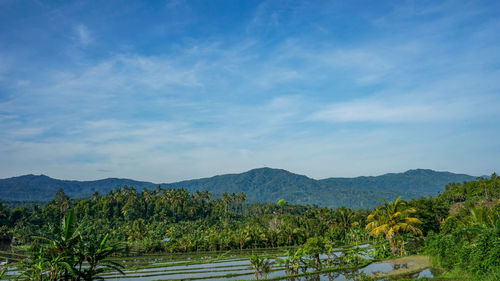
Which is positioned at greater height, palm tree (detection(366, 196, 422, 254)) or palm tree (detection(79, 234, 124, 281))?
palm tree (detection(79, 234, 124, 281))

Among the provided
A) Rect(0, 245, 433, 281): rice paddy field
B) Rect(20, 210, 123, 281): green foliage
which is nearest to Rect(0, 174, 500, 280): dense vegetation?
Rect(20, 210, 123, 281): green foliage

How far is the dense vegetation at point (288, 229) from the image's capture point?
1736 centimetres

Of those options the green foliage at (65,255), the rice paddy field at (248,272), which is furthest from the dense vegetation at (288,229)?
the rice paddy field at (248,272)

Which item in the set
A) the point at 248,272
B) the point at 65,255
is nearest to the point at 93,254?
the point at 65,255

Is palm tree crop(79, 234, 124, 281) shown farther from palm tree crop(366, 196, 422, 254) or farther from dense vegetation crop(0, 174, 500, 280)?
palm tree crop(366, 196, 422, 254)

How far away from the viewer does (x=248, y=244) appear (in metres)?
64.3

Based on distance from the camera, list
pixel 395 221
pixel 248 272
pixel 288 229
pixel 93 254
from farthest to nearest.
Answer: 1. pixel 288 229
2. pixel 395 221
3. pixel 248 272
4. pixel 93 254

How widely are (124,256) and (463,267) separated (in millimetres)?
49974

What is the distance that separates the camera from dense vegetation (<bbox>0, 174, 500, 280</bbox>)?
683 inches

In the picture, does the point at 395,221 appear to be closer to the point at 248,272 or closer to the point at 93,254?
the point at 248,272

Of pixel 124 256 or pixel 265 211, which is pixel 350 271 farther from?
pixel 265 211

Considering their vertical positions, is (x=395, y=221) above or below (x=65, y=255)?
below

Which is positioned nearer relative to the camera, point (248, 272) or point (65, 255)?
point (65, 255)

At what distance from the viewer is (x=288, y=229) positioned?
229 ft
